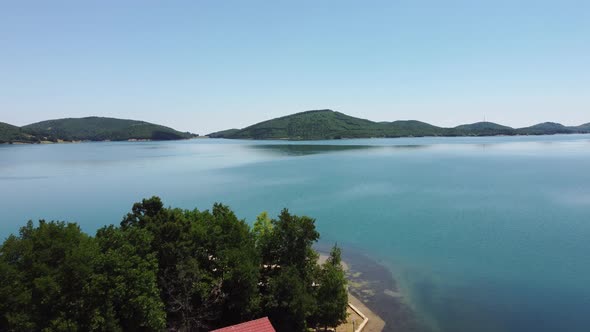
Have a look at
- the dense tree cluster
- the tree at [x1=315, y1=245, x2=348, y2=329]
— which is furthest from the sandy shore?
the dense tree cluster

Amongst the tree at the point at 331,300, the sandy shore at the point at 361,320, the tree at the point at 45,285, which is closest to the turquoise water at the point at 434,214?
the sandy shore at the point at 361,320

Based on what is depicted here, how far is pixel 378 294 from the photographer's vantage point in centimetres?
2933

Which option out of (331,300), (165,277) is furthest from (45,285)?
(331,300)

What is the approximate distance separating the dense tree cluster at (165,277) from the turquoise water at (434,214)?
1060 cm

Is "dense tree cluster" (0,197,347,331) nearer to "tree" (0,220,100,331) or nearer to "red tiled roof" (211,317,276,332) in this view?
"tree" (0,220,100,331)

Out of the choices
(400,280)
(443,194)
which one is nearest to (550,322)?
(400,280)

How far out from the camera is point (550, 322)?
24.7 meters

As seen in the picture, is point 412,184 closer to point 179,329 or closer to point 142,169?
point 179,329

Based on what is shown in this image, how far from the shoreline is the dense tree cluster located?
14.1ft

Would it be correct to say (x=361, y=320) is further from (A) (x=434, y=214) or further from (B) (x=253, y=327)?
(A) (x=434, y=214)

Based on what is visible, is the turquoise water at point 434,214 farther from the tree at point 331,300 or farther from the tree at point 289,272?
the tree at point 289,272

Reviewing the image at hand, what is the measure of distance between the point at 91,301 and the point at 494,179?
9016 cm

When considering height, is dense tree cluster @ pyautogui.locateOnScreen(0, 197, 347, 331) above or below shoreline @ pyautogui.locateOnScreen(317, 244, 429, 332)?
above

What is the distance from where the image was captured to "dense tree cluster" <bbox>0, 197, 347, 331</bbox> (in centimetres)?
1694
